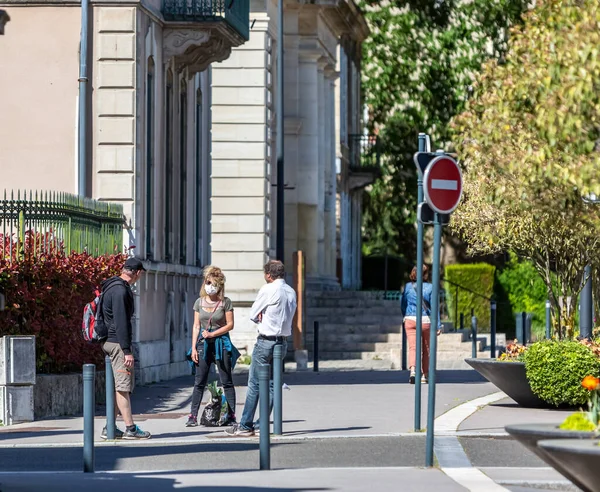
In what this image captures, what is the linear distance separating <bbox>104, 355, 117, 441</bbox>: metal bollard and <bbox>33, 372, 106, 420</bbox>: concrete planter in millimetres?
2449

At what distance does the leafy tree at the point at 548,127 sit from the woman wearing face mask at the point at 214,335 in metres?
3.07

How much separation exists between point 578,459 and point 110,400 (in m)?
6.91

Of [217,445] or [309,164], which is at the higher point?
[309,164]

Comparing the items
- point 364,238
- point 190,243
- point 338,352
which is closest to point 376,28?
point 364,238

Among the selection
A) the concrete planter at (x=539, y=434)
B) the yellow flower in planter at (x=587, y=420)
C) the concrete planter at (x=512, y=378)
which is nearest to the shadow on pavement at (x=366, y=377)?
the concrete planter at (x=512, y=378)

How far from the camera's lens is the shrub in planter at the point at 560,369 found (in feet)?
59.5

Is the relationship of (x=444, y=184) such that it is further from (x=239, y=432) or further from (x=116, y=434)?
(x=116, y=434)

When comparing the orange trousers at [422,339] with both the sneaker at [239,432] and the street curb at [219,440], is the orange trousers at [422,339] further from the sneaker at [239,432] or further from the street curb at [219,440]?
the sneaker at [239,432]

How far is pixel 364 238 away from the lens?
6097cm

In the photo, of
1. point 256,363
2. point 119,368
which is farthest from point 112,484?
point 256,363

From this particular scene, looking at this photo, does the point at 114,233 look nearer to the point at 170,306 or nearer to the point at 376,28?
the point at 170,306

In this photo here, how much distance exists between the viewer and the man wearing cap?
51.4ft

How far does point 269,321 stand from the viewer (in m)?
15.9

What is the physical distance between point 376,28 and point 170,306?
30.0 meters
